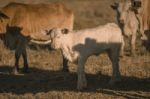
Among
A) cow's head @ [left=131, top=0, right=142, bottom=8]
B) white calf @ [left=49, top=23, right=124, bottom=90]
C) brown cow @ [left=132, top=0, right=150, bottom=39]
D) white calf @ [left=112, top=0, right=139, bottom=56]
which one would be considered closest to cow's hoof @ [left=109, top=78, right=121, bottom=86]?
white calf @ [left=49, top=23, right=124, bottom=90]

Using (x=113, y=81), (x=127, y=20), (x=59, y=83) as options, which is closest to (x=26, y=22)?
(x=59, y=83)

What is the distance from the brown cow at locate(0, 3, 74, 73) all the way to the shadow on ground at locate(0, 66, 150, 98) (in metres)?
1.03

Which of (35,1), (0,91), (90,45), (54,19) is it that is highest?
(35,1)

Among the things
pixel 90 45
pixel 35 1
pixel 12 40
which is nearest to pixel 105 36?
pixel 90 45

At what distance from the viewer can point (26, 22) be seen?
16.1 metres

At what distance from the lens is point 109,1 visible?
110ft

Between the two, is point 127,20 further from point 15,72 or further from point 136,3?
point 15,72

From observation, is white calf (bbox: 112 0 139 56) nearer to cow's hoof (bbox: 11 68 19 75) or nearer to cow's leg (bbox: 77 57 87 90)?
cow's hoof (bbox: 11 68 19 75)

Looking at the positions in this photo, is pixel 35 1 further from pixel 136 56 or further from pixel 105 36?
pixel 105 36

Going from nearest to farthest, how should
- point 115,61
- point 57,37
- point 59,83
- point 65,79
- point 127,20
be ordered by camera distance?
point 57,37 → point 115,61 → point 59,83 → point 65,79 → point 127,20

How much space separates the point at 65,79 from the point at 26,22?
3371 mm

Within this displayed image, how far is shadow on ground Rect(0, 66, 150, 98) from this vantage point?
39.0ft

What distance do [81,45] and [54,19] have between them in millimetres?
5020

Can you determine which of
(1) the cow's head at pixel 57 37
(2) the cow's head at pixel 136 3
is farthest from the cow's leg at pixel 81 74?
(2) the cow's head at pixel 136 3
